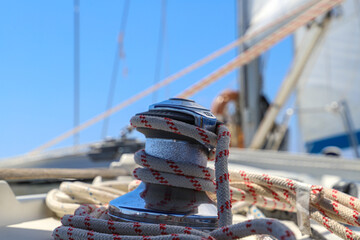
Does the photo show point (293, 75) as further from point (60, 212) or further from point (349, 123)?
A: point (60, 212)

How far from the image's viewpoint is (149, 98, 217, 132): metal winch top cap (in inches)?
20.6

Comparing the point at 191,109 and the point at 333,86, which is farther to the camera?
the point at 333,86

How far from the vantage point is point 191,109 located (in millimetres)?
532

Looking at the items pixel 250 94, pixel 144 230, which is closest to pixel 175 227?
pixel 144 230

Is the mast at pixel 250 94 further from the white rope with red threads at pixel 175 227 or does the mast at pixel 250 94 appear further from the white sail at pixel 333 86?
the white rope with red threads at pixel 175 227

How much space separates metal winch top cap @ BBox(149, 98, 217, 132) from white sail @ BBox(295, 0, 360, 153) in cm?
418

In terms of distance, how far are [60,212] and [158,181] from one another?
290mm

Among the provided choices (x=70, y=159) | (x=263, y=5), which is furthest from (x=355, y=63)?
(x=70, y=159)

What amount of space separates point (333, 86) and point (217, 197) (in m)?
5.02

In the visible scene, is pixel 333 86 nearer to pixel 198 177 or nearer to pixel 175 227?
pixel 198 177

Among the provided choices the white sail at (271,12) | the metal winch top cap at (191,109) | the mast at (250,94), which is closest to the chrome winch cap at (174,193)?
the metal winch top cap at (191,109)

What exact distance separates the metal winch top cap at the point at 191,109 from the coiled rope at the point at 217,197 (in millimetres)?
12

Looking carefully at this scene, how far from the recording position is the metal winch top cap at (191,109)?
52 centimetres

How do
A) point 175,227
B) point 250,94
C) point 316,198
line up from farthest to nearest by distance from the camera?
1. point 250,94
2. point 316,198
3. point 175,227
